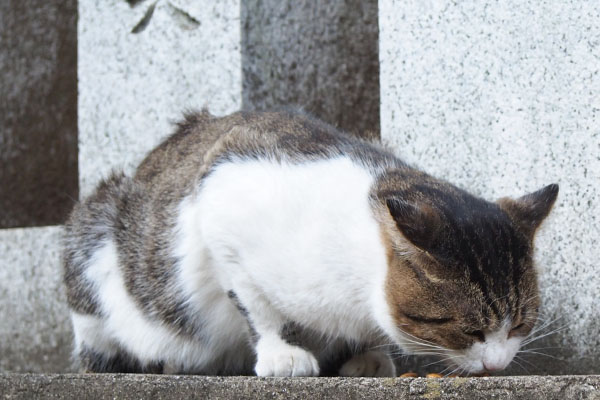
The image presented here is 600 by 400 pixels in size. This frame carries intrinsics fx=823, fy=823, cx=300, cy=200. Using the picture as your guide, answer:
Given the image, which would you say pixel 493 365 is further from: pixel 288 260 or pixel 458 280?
pixel 288 260

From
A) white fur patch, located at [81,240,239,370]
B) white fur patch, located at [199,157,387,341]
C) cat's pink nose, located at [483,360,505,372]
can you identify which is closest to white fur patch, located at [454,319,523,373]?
cat's pink nose, located at [483,360,505,372]

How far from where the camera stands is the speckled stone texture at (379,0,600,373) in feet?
8.14

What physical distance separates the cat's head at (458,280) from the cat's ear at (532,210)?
0.03 m

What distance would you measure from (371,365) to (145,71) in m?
1.62

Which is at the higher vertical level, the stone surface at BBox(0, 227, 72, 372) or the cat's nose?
the cat's nose

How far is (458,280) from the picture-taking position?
2047 mm

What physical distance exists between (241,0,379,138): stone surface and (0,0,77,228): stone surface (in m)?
1.30

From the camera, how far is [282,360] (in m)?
2.32

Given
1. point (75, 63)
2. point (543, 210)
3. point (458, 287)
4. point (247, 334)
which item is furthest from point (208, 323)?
point (75, 63)

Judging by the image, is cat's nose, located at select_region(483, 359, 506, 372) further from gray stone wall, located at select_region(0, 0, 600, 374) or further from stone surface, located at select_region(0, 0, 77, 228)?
stone surface, located at select_region(0, 0, 77, 228)

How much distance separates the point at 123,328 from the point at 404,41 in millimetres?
1384

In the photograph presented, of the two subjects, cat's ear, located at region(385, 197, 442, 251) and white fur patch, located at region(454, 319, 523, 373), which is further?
white fur patch, located at region(454, 319, 523, 373)

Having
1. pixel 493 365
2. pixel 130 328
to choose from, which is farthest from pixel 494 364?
pixel 130 328

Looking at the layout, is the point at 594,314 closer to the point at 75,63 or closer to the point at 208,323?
the point at 208,323
